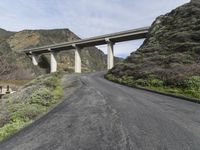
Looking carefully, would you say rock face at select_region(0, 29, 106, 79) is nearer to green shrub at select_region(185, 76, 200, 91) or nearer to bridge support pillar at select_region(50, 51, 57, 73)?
bridge support pillar at select_region(50, 51, 57, 73)

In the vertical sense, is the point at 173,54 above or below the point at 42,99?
above

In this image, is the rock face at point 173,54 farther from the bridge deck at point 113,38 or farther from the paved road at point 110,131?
the paved road at point 110,131

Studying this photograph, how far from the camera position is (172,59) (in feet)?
121

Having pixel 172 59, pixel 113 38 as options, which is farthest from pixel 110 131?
pixel 113 38

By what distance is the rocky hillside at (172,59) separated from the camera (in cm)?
2859

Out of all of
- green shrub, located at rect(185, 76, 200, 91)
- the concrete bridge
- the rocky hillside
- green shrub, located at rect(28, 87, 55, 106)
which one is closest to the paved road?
green shrub, located at rect(28, 87, 55, 106)

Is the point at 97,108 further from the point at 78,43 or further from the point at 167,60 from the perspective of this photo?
the point at 78,43

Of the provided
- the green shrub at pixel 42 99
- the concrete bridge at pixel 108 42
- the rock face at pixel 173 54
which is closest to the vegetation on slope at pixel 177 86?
the rock face at pixel 173 54

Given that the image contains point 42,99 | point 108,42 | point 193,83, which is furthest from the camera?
point 108,42

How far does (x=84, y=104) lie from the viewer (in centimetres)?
1582

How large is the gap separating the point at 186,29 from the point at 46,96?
128ft

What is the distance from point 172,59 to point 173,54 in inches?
112

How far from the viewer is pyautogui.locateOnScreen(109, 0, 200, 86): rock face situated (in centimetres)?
3061

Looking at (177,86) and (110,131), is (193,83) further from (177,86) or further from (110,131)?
(110,131)
